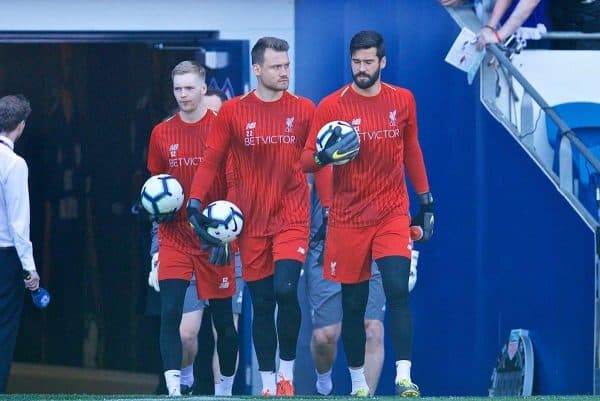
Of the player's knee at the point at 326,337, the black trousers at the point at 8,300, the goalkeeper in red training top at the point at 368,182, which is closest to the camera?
the goalkeeper in red training top at the point at 368,182

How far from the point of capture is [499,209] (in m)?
11.7

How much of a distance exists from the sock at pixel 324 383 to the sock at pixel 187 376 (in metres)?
0.82

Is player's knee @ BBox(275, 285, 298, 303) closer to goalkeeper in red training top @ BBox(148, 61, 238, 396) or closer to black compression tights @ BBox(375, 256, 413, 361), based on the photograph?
goalkeeper in red training top @ BBox(148, 61, 238, 396)

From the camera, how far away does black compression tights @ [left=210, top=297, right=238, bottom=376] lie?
10.8 metres

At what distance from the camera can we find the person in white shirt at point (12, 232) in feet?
35.2

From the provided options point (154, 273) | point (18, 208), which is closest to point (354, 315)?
point (154, 273)

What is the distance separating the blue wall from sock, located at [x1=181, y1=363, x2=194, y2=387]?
1.48 m

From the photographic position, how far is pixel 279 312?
10234 mm

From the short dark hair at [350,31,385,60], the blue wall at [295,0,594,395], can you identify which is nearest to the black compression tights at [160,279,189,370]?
the short dark hair at [350,31,385,60]

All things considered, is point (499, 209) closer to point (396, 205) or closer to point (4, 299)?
point (396, 205)

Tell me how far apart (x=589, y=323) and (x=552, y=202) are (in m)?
0.80

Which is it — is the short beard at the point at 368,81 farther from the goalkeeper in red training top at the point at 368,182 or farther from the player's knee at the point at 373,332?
the player's knee at the point at 373,332

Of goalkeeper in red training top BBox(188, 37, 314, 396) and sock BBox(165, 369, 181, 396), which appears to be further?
sock BBox(165, 369, 181, 396)

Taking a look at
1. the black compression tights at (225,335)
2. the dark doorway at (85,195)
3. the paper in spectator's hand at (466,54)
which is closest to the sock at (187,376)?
the black compression tights at (225,335)
